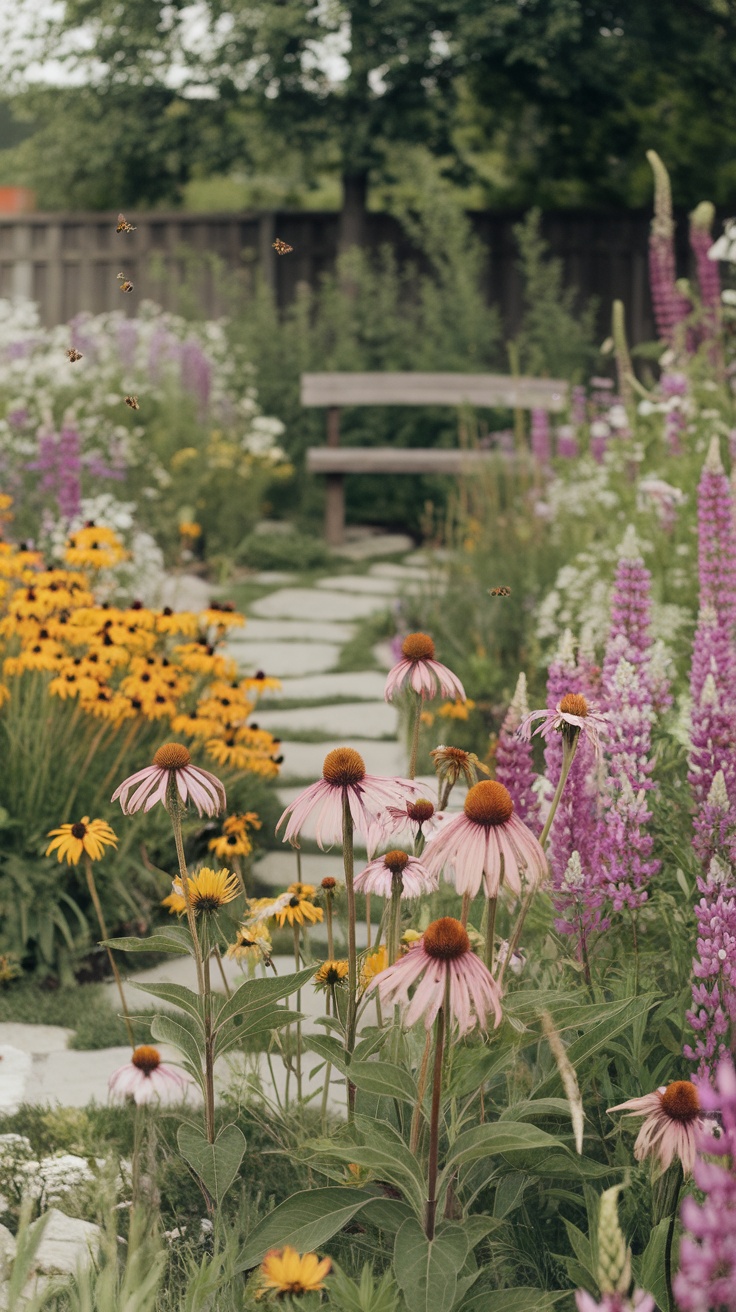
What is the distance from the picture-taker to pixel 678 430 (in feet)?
16.0

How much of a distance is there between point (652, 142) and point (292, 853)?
1170 cm

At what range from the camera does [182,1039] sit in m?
1.78

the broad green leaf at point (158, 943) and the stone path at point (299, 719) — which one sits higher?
the broad green leaf at point (158, 943)

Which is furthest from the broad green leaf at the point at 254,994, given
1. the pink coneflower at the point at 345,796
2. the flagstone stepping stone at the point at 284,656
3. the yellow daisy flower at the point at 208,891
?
the flagstone stepping stone at the point at 284,656

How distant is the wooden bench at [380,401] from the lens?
8.62 metres

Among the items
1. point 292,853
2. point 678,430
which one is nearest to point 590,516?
point 678,430

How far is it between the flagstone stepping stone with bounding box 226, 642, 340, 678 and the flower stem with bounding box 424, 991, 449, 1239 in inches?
153

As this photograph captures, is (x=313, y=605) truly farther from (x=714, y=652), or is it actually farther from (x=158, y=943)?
(x=158, y=943)

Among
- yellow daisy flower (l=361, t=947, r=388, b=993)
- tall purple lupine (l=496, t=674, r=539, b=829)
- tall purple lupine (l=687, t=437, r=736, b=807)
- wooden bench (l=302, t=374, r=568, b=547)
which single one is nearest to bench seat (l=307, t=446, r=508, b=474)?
wooden bench (l=302, t=374, r=568, b=547)

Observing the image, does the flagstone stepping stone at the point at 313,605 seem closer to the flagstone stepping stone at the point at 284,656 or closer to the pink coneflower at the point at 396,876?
the flagstone stepping stone at the point at 284,656

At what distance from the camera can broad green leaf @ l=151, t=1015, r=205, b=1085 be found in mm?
1760

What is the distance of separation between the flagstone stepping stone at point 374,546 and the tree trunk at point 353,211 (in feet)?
12.9

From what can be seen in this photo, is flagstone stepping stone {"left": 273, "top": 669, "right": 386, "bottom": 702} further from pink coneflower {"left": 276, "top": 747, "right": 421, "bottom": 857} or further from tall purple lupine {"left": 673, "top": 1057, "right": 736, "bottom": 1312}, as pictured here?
tall purple lupine {"left": 673, "top": 1057, "right": 736, "bottom": 1312}

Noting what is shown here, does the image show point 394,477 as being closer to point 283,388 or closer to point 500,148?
point 283,388
